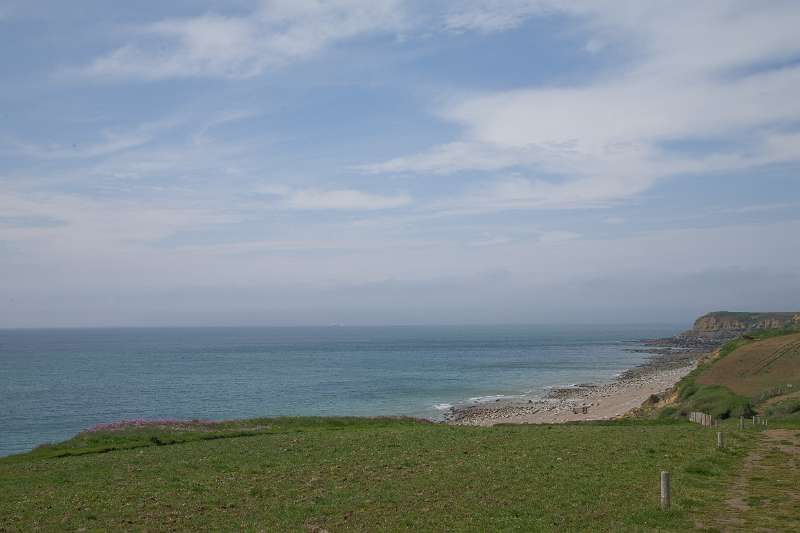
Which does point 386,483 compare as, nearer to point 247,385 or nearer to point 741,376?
point 741,376

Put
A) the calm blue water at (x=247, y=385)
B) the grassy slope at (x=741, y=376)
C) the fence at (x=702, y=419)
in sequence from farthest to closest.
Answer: the calm blue water at (x=247, y=385) < the grassy slope at (x=741, y=376) < the fence at (x=702, y=419)

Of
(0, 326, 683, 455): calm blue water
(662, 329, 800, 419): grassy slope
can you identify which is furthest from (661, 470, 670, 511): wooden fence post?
(0, 326, 683, 455): calm blue water

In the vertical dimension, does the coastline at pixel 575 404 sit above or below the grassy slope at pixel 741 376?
below

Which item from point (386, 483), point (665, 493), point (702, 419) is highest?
point (665, 493)

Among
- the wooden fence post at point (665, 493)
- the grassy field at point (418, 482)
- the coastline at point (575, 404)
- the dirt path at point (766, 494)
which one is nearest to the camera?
the dirt path at point (766, 494)

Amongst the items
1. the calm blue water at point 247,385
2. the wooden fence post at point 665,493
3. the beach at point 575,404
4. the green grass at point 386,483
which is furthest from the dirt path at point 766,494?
the calm blue water at point 247,385

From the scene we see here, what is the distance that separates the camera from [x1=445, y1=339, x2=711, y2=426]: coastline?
2606 inches

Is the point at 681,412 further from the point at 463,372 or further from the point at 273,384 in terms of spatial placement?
the point at 463,372

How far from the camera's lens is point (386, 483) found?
19.7 meters

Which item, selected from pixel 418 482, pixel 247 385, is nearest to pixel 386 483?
pixel 418 482

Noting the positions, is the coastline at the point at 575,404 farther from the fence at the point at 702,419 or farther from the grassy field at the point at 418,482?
the grassy field at the point at 418,482

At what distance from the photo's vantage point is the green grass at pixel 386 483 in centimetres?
1573

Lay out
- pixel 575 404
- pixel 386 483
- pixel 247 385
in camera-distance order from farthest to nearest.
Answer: pixel 247 385
pixel 575 404
pixel 386 483

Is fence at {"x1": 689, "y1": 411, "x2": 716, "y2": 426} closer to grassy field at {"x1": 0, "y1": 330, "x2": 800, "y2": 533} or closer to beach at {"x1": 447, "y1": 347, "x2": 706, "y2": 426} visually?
grassy field at {"x1": 0, "y1": 330, "x2": 800, "y2": 533}
